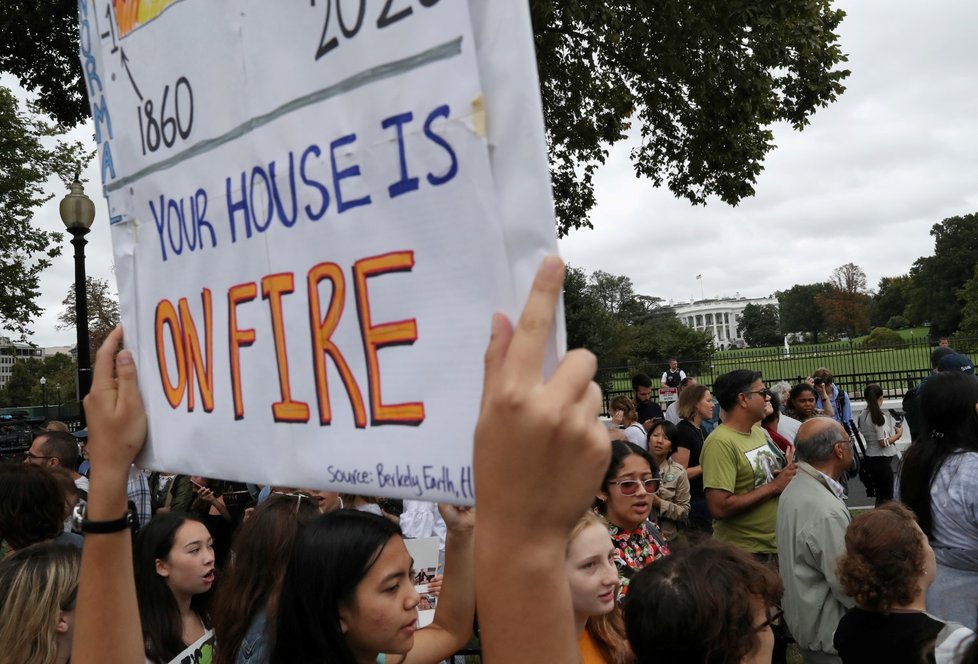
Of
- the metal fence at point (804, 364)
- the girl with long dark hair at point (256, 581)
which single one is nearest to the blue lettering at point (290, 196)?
the girl with long dark hair at point (256, 581)

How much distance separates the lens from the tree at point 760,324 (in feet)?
309

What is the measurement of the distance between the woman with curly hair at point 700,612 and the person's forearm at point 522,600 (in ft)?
5.16

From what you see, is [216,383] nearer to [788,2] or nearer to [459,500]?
[459,500]

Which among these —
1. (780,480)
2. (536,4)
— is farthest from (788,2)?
(780,480)

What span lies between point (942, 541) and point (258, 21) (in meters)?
3.75

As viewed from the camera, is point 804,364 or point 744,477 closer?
point 744,477

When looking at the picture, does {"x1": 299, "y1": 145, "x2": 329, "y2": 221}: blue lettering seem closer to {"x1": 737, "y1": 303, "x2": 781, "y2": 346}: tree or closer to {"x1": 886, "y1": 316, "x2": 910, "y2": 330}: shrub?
{"x1": 886, "y1": 316, "x2": 910, "y2": 330}: shrub

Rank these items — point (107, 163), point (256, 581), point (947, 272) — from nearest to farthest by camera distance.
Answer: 1. point (107, 163)
2. point (256, 581)
3. point (947, 272)

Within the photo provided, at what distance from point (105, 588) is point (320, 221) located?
812 mm

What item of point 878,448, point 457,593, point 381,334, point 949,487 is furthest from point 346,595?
point 878,448

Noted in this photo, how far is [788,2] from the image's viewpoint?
8.75 metres

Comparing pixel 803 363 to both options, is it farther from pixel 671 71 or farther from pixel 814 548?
pixel 814 548

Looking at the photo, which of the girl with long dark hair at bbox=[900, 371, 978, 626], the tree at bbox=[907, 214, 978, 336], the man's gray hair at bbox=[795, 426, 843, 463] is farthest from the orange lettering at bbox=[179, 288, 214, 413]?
the tree at bbox=[907, 214, 978, 336]

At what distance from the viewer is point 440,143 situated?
1032 millimetres
